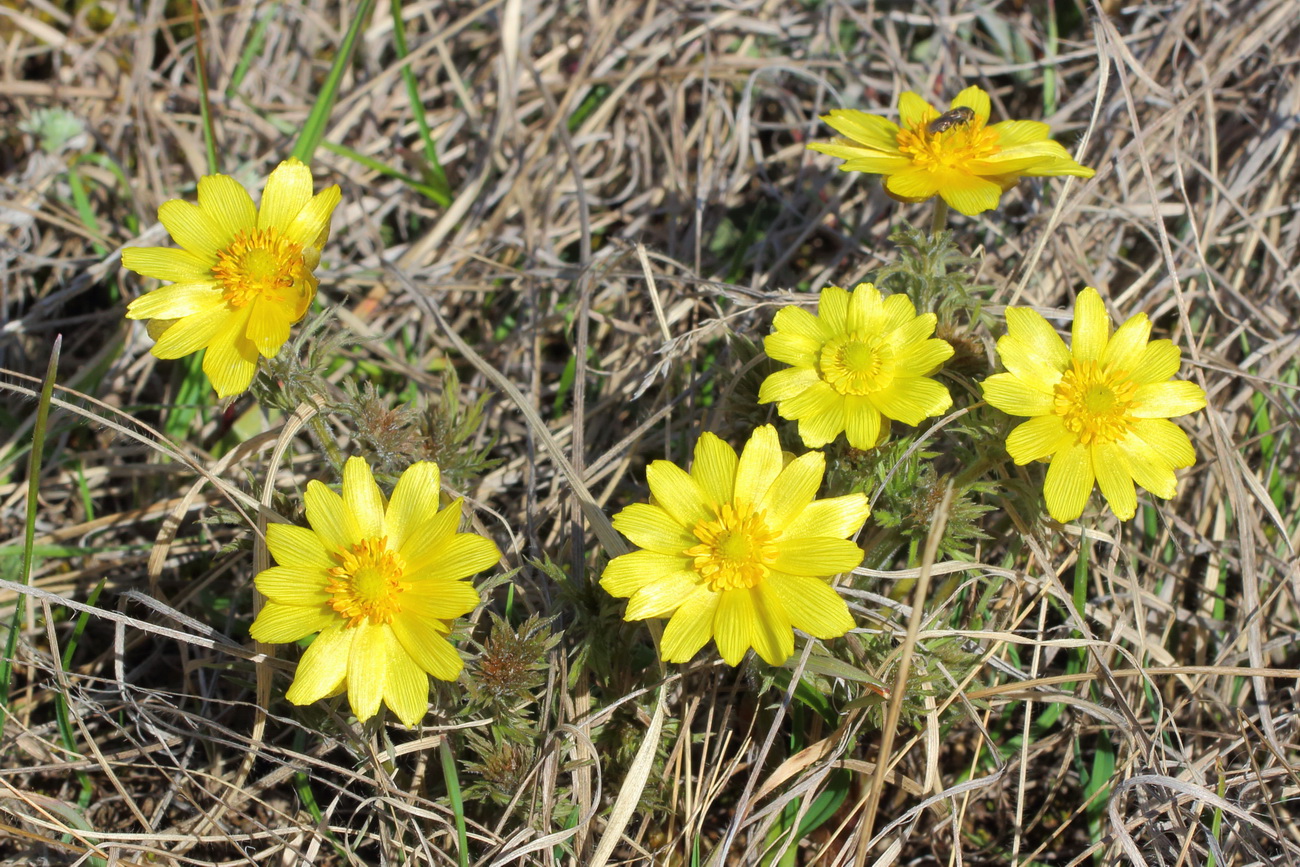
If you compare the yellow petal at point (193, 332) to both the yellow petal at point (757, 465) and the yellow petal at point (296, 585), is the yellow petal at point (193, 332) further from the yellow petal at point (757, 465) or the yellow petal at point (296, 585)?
the yellow petal at point (757, 465)

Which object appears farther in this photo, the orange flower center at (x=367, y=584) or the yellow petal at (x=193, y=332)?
the yellow petal at (x=193, y=332)

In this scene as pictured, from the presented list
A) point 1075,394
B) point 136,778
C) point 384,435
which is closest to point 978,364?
point 1075,394

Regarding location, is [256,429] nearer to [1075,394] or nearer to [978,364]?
[978,364]

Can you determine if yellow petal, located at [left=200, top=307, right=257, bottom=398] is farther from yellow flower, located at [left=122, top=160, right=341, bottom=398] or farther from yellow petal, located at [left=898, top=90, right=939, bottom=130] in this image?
yellow petal, located at [left=898, top=90, right=939, bottom=130]

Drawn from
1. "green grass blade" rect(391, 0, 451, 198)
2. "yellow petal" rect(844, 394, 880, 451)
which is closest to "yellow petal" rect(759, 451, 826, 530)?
"yellow petal" rect(844, 394, 880, 451)

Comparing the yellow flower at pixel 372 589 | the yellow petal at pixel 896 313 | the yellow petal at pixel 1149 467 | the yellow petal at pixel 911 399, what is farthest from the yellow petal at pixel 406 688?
the yellow petal at pixel 1149 467
